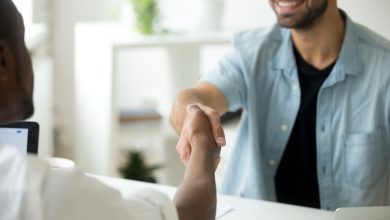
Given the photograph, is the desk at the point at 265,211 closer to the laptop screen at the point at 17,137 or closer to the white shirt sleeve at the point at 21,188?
the laptop screen at the point at 17,137

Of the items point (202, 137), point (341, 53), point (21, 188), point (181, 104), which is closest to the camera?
point (21, 188)

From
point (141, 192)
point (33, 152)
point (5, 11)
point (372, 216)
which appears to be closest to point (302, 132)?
point (372, 216)

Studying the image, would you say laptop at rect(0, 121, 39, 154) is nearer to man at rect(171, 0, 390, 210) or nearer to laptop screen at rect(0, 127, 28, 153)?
laptop screen at rect(0, 127, 28, 153)

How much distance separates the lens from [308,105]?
5.69 ft

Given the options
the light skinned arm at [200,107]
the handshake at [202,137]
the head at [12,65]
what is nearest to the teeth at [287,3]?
the light skinned arm at [200,107]

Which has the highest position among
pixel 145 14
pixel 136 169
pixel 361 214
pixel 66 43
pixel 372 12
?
pixel 372 12

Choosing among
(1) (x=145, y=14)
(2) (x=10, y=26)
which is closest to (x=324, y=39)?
(2) (x=10, y=26)

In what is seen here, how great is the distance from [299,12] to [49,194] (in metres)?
1.10

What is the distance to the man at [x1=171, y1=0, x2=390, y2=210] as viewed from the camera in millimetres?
1668

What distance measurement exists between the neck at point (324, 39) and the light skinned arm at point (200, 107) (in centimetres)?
26

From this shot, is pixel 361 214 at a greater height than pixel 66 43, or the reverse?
pixel 361 214

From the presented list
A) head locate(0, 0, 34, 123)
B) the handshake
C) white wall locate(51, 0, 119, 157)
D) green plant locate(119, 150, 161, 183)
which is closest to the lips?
the handshake

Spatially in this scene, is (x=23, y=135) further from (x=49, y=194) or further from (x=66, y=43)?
(x=66, y=43)

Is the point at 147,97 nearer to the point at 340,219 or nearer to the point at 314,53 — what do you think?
the point at 314,53
